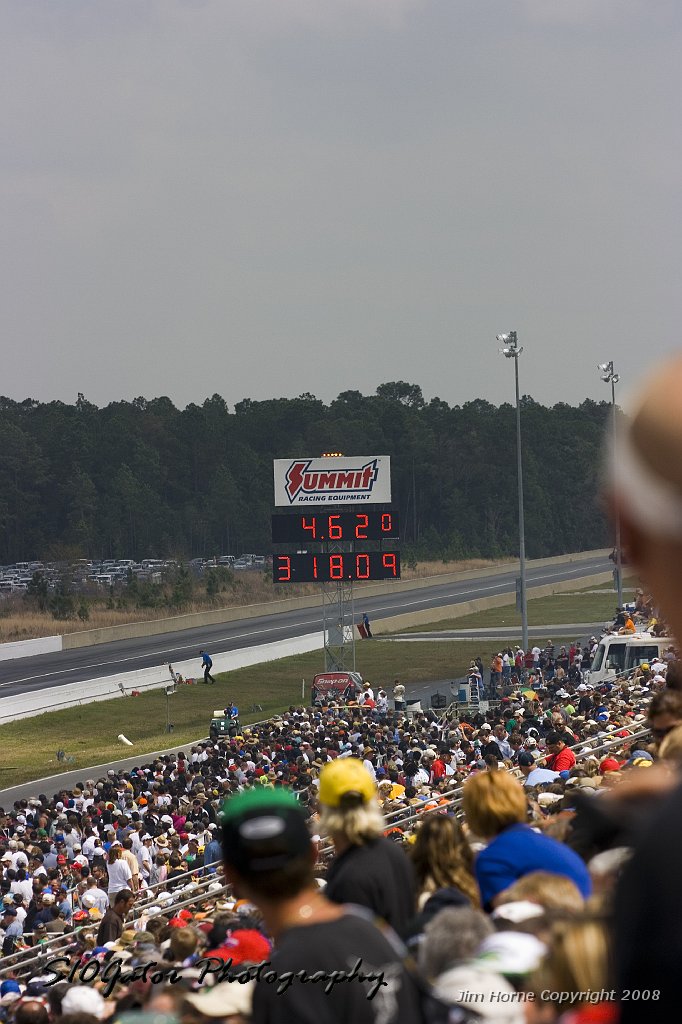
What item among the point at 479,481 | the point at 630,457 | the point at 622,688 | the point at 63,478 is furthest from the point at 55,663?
the point at 479,481

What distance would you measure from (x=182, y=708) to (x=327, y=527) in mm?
10660

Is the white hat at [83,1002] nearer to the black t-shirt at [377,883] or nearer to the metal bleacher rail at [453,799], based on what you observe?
the black t-shirt at [377,883]

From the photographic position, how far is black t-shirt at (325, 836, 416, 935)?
4.93 metres

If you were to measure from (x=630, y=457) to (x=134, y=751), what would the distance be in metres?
38.7

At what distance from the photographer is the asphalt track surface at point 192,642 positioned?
57.7 metres

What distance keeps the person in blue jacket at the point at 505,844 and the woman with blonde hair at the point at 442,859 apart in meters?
0.22

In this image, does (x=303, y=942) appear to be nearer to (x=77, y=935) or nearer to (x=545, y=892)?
(x=545, y=892)

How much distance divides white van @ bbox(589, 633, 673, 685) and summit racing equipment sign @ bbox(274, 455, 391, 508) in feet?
55.7

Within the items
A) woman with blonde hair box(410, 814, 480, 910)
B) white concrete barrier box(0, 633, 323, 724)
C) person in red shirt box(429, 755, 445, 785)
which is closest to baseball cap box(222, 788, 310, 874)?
woman with blonde hair box(410, 814, 480, 910)

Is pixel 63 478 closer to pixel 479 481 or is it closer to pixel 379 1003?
pixel 479 481

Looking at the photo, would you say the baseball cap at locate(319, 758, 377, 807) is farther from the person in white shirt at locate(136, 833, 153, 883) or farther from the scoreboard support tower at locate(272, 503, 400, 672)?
the scoreboard support tower at locate(272, 503, 400, 672)

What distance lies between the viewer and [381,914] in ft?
16.1

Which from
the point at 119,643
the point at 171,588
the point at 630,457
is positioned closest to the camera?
the point at 630,457

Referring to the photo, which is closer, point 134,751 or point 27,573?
point 134,751
